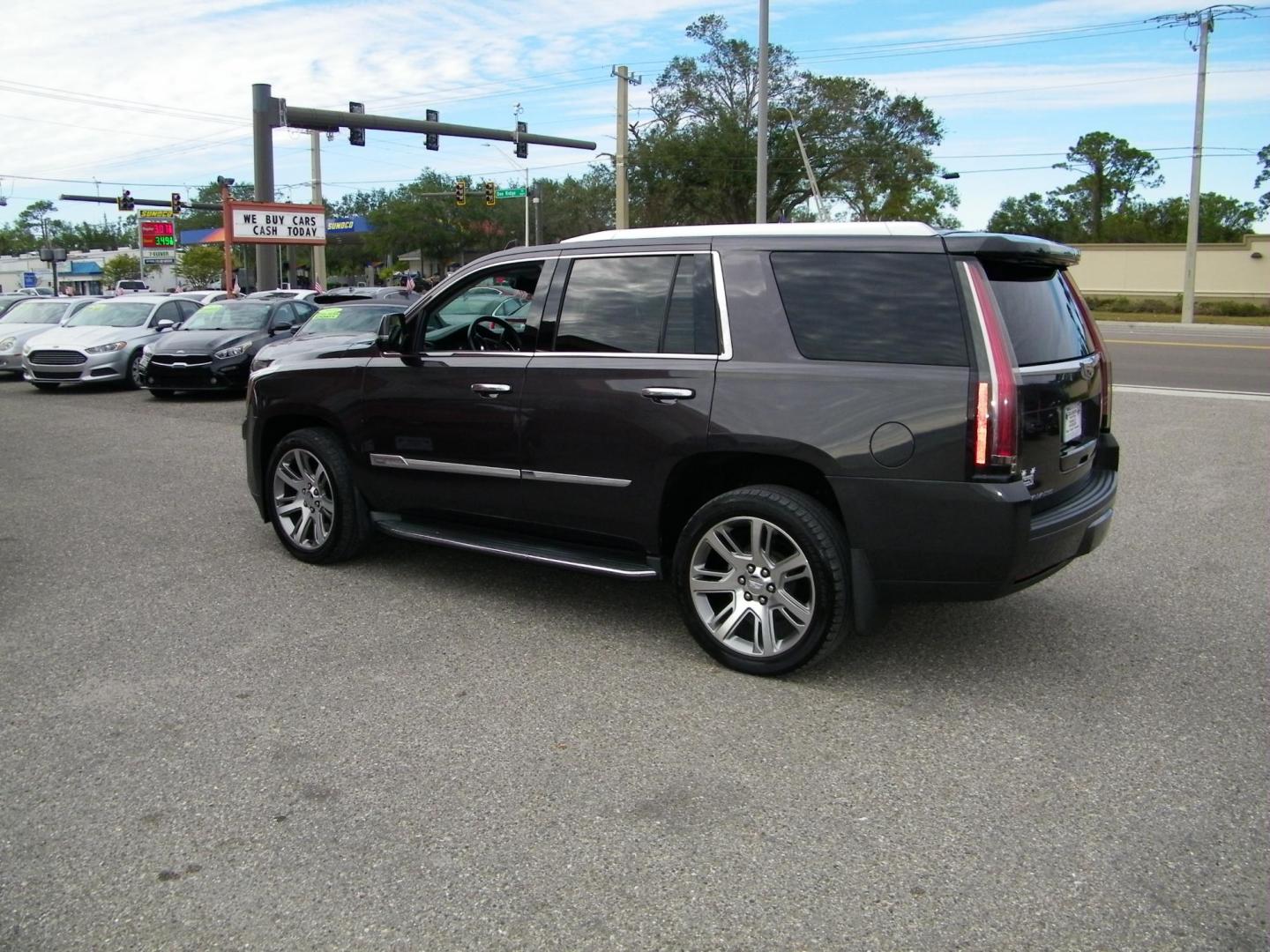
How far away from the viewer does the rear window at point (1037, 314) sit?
435cm

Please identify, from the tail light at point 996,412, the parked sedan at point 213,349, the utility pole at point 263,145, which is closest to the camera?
the tail light at point 996,412

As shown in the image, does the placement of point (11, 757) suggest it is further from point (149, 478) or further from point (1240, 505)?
point (1240, 505)

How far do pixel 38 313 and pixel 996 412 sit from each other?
72.9 ft

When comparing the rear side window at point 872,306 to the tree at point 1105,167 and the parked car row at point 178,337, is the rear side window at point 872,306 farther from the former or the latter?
the tree at point 1105,167

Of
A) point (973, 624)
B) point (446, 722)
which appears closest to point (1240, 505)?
point (973, 624)

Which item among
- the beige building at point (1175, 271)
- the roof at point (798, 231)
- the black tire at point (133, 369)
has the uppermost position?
the beige building at point (1175, 271)

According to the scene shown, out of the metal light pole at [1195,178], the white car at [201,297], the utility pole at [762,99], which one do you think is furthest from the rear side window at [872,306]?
the metal light pole at [1195,178]

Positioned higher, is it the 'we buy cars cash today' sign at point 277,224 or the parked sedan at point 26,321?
the 'we buy cars cash today' sign at point 277,224

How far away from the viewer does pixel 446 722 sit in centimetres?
417

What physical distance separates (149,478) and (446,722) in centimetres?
621

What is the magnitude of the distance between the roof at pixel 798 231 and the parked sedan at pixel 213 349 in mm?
11633

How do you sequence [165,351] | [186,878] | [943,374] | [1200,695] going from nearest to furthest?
1. [186,878]
2. [943,374]
3. [1200,695]
4. [165,351]

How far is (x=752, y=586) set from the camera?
463 cm

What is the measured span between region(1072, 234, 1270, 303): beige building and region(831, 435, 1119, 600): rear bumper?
49.9m
